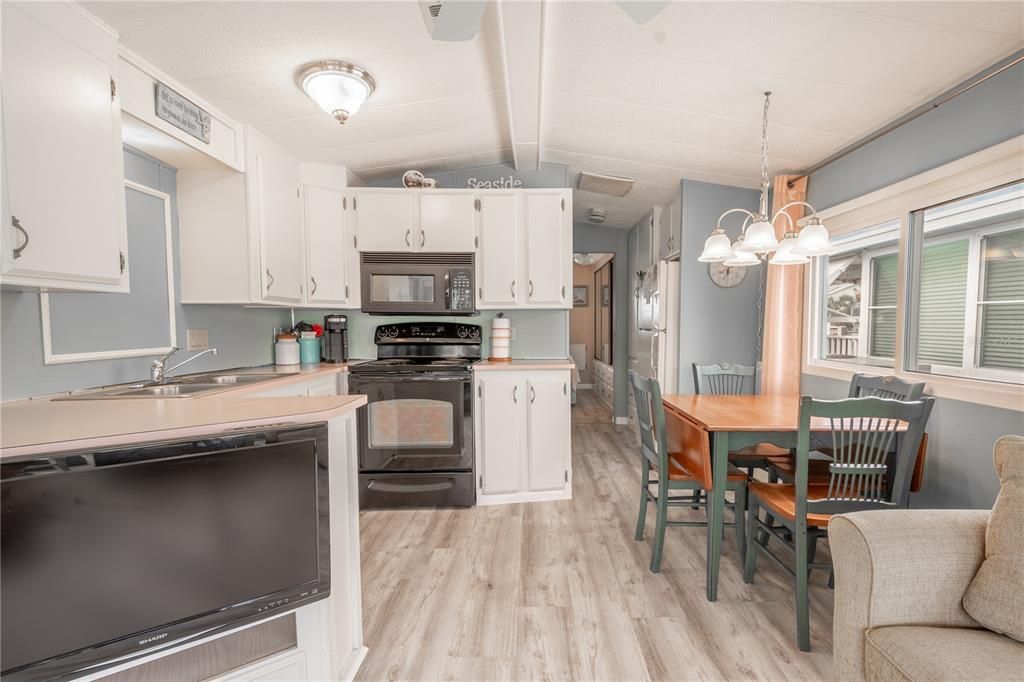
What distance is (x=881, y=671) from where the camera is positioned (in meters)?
1.09

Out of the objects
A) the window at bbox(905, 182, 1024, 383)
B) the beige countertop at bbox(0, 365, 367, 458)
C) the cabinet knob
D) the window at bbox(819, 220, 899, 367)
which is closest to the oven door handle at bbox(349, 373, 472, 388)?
the beige countertop at bbox(0, 365, 367, 458)

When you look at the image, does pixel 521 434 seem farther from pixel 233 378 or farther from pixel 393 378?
pixel 233 378

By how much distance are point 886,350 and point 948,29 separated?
191 cm

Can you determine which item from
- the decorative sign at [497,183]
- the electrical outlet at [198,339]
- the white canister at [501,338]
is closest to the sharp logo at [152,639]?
the electrical outlet at [198,339]

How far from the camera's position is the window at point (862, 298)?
2871 mm

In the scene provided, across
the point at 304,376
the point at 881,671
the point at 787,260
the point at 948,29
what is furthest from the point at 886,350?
the point at 304,376

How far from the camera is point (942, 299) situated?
8.16 feet

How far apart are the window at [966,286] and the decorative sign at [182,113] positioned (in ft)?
12.4

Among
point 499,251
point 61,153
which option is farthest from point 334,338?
point 61,153

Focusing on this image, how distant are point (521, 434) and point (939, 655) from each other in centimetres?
235

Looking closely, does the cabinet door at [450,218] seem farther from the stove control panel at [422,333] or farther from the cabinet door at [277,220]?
the cabinet door at [277,220]

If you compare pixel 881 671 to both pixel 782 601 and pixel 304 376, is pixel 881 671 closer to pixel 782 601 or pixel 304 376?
pixel 782 601

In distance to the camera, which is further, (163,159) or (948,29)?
A: (163,159)

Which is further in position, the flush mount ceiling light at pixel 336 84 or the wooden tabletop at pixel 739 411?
the flush mount ceiling light at pixel 336 84
